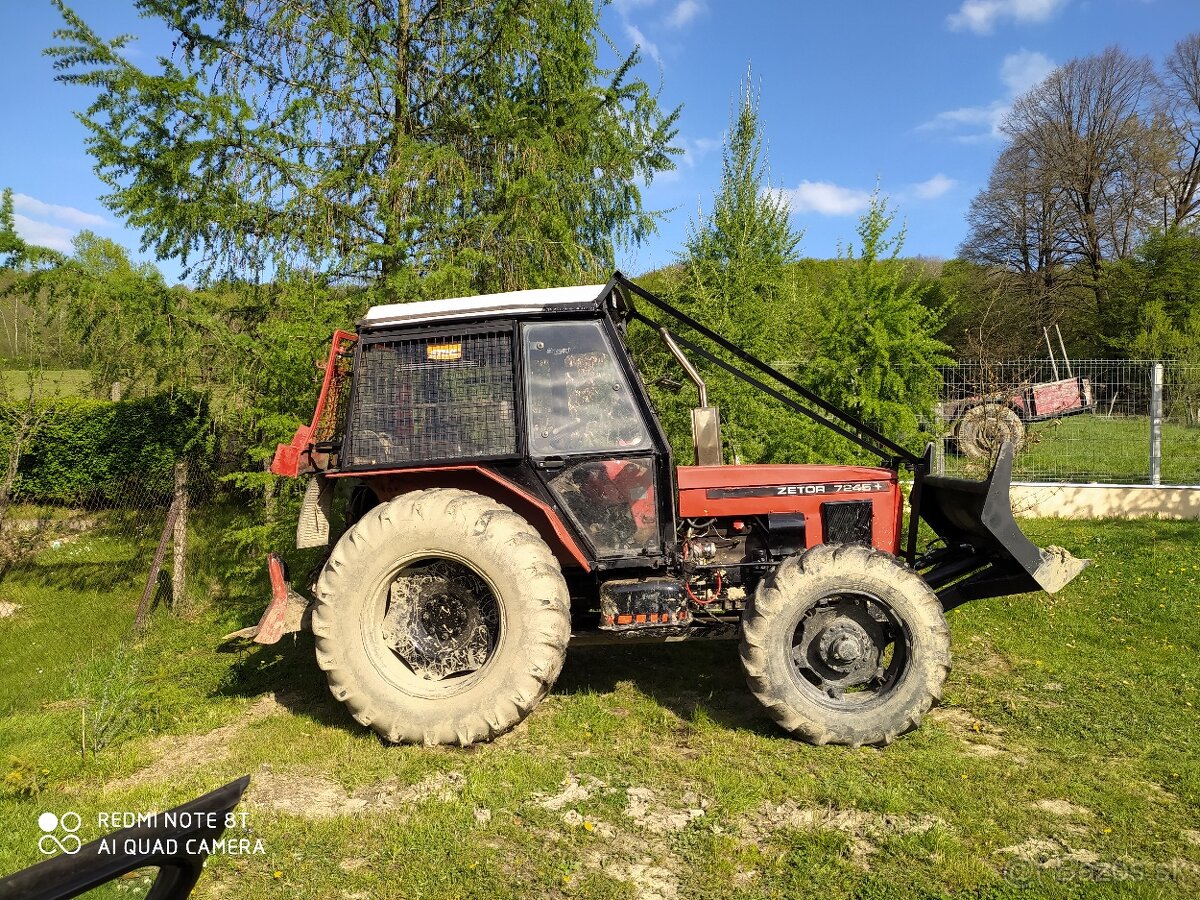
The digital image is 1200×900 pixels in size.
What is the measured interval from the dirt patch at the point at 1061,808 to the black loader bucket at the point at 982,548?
1188mm

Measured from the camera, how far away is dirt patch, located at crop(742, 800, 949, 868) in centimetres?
317

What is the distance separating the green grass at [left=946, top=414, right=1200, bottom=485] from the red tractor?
7392 mm

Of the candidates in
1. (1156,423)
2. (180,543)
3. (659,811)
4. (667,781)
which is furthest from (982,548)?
(1156,423)

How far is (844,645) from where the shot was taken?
161 inches

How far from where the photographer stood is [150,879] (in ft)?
4.73

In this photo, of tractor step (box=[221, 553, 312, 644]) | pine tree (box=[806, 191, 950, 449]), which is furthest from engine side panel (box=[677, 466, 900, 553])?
pine tree (box=[806, 191, 950, 449])

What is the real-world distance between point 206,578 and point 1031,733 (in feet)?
24.5

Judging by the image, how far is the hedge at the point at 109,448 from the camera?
7.87m

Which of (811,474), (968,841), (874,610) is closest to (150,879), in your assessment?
(968,841)

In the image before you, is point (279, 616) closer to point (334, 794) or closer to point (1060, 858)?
point (334, 794)

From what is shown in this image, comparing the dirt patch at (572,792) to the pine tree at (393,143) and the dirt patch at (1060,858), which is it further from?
the pine tree at (393,143)

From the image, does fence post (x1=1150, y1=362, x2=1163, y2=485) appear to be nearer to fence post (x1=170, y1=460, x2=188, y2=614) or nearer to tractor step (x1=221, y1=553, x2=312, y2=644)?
tractor step (x1=221, y1=553, x2=312, y2=644)

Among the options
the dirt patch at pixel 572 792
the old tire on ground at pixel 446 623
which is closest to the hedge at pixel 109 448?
the old tire on ground at pixel 446 623

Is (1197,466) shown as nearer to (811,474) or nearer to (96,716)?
(811,474)
